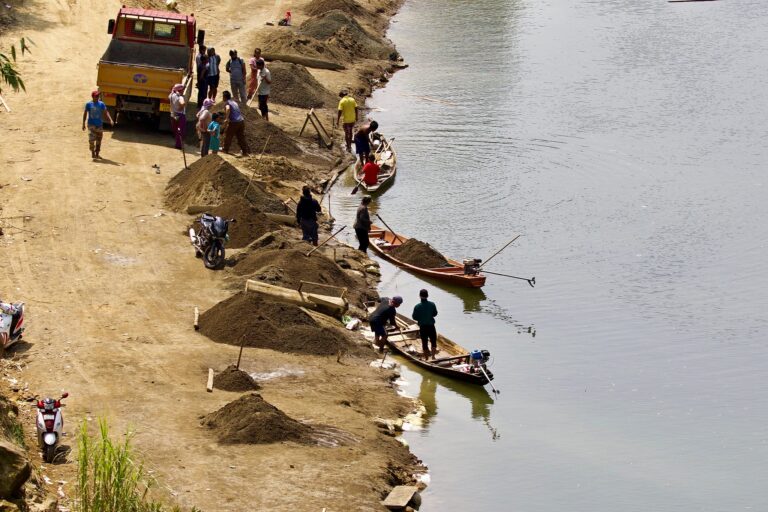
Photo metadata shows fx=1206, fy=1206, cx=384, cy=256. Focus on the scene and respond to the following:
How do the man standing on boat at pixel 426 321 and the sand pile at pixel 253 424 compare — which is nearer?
the sand pile at pixel 253 424

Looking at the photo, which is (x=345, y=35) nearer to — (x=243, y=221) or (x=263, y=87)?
(x=263, y=87)

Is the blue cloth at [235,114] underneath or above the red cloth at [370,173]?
above

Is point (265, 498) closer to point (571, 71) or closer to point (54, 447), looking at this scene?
point (54, 447)

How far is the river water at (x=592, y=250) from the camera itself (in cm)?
2094

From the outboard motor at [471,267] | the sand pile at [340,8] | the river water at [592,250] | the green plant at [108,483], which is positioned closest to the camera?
the green plant at [108,483]

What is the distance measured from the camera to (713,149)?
39.5m

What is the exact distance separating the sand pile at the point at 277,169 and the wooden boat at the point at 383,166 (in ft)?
5.54

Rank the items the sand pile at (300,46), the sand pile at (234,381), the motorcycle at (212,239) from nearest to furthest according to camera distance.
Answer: the sand pile at (234,381) → the motorcycle at (212,239) → the sand pile at (300,46)

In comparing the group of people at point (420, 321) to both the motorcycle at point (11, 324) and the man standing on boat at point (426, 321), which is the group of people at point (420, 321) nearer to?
the man standing on boat at point (426, 321)

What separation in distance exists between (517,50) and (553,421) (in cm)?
3405

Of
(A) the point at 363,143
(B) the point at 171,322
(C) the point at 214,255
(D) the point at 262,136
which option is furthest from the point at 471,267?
(D) the point at 262,136

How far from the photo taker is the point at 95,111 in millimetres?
30125

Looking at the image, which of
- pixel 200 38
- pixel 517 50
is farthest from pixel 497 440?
pixel 517 50

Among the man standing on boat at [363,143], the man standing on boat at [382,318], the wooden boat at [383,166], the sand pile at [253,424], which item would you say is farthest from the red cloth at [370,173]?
the sand pile at [253,424]
